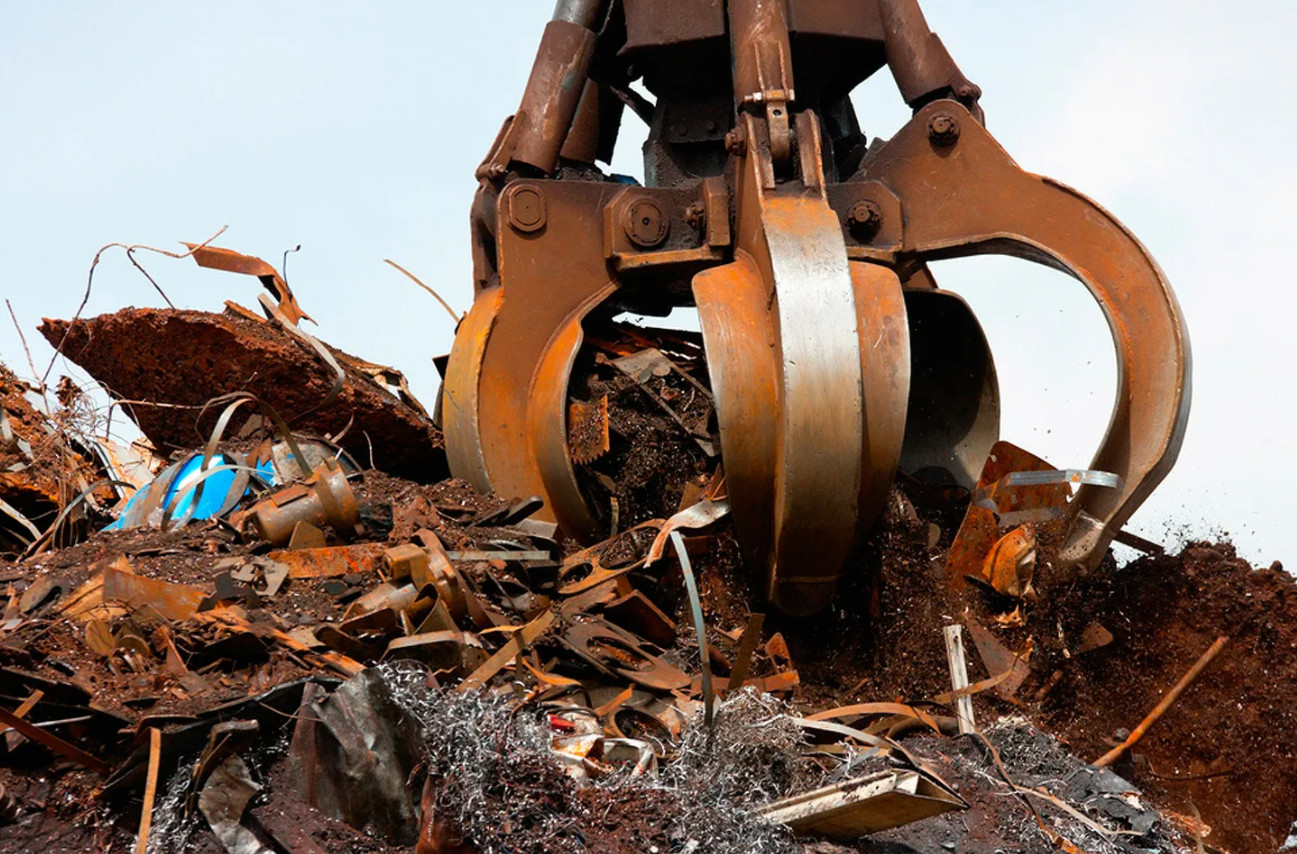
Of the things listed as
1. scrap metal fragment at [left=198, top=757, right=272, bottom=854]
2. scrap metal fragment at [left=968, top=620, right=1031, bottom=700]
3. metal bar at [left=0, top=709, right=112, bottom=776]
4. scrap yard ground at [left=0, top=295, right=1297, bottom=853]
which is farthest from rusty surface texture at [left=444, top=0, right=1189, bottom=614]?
metal bar at [left=0, top=709, right=112, bottom=776]

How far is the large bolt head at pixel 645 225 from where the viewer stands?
3.99 metres

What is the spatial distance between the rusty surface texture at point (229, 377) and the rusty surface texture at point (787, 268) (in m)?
0.61

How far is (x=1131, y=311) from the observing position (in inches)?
142

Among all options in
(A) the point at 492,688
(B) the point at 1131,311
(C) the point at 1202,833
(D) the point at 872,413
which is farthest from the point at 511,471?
(C) the point at 1202,833

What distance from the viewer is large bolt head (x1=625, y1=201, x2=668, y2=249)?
399 centimetres

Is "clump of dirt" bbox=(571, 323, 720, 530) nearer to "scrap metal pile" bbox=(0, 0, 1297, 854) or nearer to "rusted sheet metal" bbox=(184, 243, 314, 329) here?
"scrap metal pile" bbox=(0, 0, 1297, 854)

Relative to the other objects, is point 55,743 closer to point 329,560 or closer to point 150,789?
point 150,789

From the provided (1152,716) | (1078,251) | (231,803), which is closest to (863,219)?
(1078,251)

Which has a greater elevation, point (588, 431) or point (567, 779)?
point (588, 431)

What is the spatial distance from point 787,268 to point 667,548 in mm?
833

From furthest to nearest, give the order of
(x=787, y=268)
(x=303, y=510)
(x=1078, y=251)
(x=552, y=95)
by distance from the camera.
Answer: (x=552, y=95) < (x=1078, y=251) < (x=303, y=510) < (x=787, y=268)

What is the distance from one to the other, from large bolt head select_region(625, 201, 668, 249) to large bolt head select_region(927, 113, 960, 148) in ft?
2.70

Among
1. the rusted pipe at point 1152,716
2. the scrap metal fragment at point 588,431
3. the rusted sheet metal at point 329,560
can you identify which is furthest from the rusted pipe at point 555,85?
the rusted pipe at point 1152,716

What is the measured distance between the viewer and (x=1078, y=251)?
147 inches
